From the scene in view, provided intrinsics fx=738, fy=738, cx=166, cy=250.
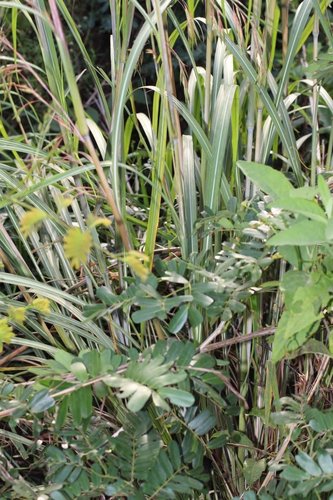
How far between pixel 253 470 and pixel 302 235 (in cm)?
41

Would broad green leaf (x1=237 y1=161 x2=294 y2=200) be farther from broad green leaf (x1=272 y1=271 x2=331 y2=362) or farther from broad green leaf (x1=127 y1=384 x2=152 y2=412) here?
broad green leaf (x1=127 y1=384 x2=152 y2=412)

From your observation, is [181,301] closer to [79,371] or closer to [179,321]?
[179,321]

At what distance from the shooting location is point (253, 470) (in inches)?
41.0

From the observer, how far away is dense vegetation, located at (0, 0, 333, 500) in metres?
0.87

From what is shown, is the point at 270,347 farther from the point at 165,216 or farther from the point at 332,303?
the point at 165,216

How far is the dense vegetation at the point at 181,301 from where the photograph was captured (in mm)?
874

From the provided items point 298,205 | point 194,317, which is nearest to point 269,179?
point 298,205

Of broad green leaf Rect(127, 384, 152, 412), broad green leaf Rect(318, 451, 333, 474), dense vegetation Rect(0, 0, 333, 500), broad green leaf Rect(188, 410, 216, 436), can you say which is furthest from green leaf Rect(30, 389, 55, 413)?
broad green leaf Rect(318, 451, 333, 474)

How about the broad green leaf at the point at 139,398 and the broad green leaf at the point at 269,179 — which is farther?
the broad green leaf at the point at 269,179

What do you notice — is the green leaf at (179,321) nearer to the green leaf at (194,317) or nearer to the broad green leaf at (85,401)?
the green leaf at (194,317)

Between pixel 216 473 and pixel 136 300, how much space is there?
1.28ft

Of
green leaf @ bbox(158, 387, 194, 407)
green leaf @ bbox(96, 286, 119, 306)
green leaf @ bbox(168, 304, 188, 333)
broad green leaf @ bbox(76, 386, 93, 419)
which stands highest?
green leaf @ bbox(96, 286, 119, 306)


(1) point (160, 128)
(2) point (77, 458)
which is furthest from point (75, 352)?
(1) point (160, 128)

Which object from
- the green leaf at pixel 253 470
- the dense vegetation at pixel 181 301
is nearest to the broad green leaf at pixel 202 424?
the dense vegetation at pixel 181 301
